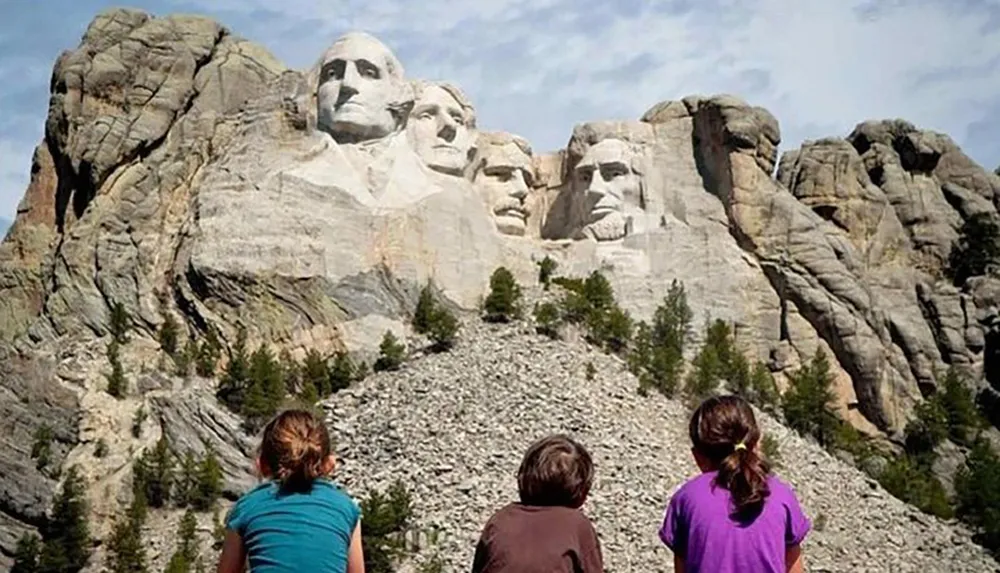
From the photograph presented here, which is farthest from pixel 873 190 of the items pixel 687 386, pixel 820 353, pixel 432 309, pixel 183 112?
pixel 183 112

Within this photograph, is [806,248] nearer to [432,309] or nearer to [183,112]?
[432,309]

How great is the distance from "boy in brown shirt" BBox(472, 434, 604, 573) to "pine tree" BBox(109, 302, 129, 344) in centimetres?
2572

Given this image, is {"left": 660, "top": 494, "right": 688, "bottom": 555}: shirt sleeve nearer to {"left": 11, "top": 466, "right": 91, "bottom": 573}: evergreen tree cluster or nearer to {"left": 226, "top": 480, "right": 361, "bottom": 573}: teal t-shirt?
{"left": 226, "top": 480, "right": 361, "bottom": 573}: teal t-shirt

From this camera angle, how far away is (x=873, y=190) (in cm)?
3966

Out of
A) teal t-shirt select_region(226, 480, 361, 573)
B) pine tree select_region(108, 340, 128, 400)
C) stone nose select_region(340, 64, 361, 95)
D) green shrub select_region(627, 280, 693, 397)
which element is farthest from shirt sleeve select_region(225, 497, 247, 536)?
stone nose select_region(340, 64, 361, 95)

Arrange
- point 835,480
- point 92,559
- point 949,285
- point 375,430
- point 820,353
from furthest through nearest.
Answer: point 949,285 → point 820,353 → point 835,480 → point 375,430 → point 92,559

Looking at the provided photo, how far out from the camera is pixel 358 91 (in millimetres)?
33844

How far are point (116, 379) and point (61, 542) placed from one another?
4.43 m

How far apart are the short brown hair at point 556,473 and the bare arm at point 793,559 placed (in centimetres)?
81

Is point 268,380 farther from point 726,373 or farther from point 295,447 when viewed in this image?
point 295,447

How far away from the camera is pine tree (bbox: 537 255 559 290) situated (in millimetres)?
35219

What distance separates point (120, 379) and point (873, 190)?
60.4ft

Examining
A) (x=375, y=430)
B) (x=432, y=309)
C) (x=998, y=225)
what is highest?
(x=998, y=225)

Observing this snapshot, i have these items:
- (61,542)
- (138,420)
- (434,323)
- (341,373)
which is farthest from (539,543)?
(434,323)
